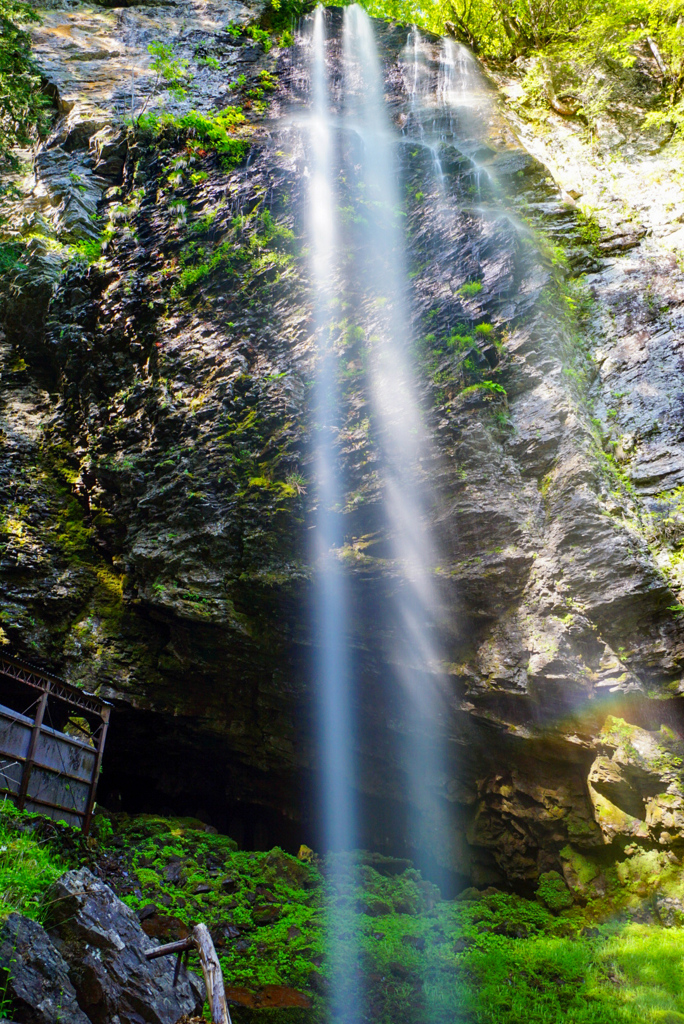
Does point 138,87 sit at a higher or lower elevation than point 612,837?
higher

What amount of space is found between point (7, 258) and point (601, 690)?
11.6m

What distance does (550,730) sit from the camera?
7.64 m

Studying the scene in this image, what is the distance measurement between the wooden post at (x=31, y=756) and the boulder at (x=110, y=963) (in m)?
3.13

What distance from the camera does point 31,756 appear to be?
808 centimetres

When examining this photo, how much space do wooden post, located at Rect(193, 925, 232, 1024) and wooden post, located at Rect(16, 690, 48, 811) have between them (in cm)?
445

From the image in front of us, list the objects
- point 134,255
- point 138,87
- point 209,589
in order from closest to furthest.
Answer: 1. point 209,589
2. point 134,255
3. point 138,87

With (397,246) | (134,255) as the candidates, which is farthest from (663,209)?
(134,255)

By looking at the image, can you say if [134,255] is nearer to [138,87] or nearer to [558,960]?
[138,87]

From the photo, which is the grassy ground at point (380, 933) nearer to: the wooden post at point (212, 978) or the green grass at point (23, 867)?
the green grass at point (23, 867)

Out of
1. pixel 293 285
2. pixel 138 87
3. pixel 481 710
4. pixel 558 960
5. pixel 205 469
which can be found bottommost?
pixel 558 960

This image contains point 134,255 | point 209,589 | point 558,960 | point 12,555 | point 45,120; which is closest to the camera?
point 558,960

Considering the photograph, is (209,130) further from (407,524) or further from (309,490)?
(407,524)

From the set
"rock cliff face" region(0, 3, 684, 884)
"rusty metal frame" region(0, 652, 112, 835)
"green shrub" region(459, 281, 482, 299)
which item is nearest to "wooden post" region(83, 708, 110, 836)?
"rusty metal frame" region(0, 652, 112, 835)

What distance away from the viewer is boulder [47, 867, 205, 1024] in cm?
436
